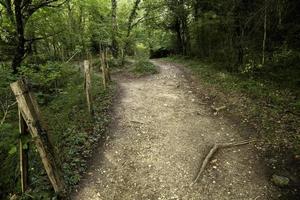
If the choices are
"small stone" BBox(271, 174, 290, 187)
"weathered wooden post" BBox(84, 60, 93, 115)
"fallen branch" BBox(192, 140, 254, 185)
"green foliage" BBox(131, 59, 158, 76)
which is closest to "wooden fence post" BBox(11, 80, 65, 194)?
"fallen branch" BBox(192, 140, 254, 185)

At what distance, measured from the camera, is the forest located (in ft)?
13.8

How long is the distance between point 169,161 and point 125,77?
26.0 feet

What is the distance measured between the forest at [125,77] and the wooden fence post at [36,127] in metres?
0.04

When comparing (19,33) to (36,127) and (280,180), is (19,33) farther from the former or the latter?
(280,180)

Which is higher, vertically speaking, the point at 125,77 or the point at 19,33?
the point at 19,33

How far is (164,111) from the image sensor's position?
24.4 feet

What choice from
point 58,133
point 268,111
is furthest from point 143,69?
point 58,133

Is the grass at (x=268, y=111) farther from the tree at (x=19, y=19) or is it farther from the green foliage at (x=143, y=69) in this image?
the tree at (x=19, y=19)

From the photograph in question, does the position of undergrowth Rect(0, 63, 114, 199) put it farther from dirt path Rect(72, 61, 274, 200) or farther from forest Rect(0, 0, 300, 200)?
dirt path Rect(72, 61, 274, 200)

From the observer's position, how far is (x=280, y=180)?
4.21 meters

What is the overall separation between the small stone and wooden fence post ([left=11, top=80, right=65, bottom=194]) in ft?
13.8

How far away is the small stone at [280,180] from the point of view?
4.16 m

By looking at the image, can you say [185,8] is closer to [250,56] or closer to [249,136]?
[250,56]

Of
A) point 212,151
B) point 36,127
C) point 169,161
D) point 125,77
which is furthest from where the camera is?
point 125,77
